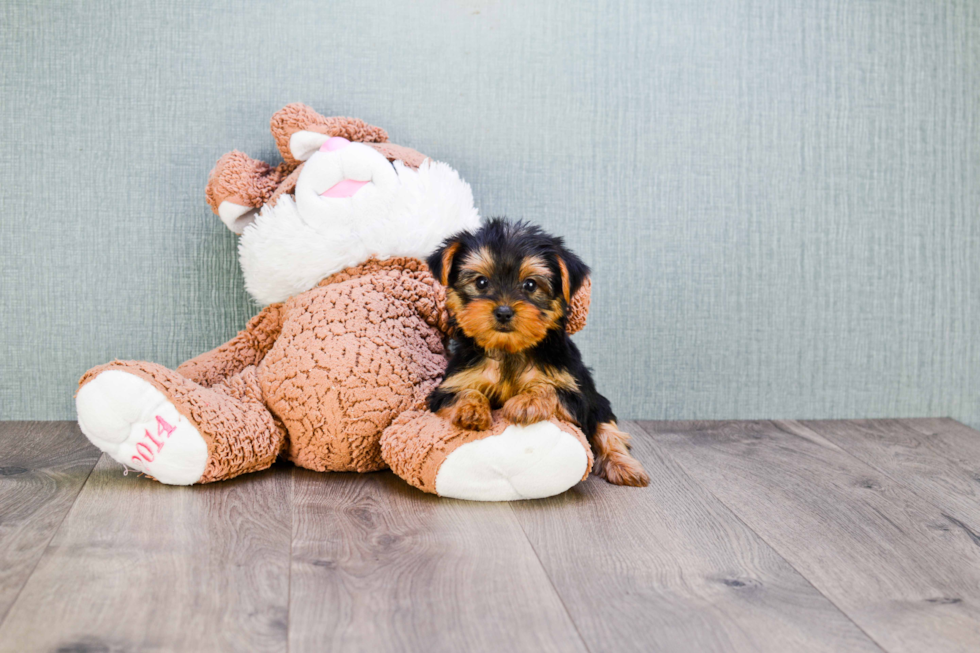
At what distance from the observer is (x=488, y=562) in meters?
1.55

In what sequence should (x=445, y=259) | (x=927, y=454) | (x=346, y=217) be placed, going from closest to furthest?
1. (x=445, y=259)
2. (x=346, y=217)
3. (x=927, y=454)

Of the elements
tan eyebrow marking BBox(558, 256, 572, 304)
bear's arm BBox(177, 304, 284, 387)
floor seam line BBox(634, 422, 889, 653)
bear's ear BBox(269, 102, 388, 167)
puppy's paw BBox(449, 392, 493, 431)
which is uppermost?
bear's ear BBox(269, 102, 388, 167)

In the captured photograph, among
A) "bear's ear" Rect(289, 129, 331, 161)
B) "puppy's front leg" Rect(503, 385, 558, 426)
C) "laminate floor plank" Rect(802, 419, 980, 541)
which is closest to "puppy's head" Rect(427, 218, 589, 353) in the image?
"puppy's front leg" Rect(503, 385, 558, 426)

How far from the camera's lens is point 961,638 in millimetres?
1316

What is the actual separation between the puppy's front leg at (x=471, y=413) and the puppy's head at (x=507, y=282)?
12cm

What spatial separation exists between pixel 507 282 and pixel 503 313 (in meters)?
0.10

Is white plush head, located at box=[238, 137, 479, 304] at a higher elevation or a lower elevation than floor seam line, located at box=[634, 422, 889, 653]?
higher

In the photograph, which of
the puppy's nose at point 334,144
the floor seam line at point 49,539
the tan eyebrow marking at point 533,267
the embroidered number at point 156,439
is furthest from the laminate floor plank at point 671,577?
the puppy's nose at point 334,144

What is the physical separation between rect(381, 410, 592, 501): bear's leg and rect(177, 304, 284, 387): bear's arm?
0.61 m

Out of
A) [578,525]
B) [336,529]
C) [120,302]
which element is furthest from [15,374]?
[578,525]

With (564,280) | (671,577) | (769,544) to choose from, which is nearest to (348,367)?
(564,280)

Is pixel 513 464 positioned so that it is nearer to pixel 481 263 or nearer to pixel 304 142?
pixel 481 263

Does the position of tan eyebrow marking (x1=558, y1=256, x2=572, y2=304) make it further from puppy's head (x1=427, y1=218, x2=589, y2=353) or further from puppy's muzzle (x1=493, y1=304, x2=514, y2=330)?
puppy's muzzle (x1=493, y1=304, x2=514, y2=330)

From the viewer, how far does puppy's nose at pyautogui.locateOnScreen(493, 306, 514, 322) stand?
1.74 metres
